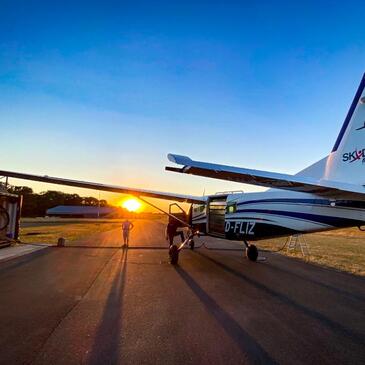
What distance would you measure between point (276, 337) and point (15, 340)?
3.77 metres

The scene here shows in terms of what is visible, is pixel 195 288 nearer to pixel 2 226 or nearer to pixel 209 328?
pixel 209 328

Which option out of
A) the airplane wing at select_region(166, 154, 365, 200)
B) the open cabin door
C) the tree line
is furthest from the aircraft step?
the tree line

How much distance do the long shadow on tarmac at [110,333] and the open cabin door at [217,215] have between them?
6191 millimetres

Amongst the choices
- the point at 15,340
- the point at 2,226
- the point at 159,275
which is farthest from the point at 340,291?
the point at 2,226

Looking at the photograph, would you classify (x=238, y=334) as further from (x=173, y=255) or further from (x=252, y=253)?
(x=252, y=253)

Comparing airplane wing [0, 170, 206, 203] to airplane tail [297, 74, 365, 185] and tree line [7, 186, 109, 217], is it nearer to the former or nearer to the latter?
airplane tail [297, 74, 365, 185]

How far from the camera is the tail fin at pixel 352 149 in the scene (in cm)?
802

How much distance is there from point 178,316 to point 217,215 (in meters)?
7.98

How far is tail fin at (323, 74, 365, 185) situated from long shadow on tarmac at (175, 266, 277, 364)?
4.57m

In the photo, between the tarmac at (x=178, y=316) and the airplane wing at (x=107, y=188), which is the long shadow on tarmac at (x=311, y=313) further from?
the airplane wing at (x=107, y=188)

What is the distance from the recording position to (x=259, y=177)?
19.9ft

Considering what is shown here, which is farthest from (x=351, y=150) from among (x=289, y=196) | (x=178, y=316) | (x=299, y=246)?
(x=299, y=246)

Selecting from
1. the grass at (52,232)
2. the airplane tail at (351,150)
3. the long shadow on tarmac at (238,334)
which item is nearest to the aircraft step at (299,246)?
the airplane tail at (351,150)

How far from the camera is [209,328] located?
5258 mm
